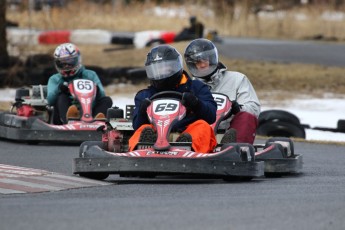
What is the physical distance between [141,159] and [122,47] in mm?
21864

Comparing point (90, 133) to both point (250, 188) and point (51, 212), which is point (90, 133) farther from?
point (51, 212)

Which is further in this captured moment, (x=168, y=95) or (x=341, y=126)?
(x=341, y=126)

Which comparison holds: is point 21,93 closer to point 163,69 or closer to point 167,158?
point 163,69

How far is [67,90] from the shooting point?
49.7 feet

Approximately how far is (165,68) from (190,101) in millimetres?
528

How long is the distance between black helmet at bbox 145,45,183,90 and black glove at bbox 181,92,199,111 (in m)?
0.40

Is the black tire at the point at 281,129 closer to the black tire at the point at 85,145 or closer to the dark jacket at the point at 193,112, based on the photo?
the dark jacket at the point at 193,112

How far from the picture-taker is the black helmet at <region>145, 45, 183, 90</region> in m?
10.6

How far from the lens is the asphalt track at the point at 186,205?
6.95 m

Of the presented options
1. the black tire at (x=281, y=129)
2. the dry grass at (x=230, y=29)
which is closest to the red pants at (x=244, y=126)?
the black tire at (x=281, y=129)

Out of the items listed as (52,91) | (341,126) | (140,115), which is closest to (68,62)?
(52,91)

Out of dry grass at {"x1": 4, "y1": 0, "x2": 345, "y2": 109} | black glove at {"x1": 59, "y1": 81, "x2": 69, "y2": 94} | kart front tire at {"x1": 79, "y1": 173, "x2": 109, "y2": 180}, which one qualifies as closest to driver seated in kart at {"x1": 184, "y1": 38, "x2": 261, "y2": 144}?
kart front tire at {"x1": 79, "y1": 173, "x2": 109, "y2": 180}

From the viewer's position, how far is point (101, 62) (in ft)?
94.1

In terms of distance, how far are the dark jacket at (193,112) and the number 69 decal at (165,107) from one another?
0.19 m
